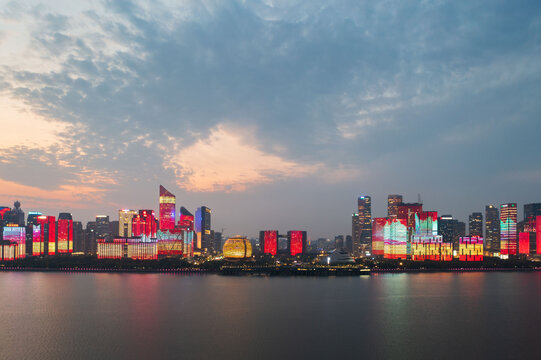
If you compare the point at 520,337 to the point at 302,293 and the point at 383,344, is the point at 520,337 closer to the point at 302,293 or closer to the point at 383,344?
the point at 383,344

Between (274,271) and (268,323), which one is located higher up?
(268,323)

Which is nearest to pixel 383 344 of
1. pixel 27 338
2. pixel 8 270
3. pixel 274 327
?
pixel 274 327

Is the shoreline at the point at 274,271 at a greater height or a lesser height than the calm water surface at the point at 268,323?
lesser

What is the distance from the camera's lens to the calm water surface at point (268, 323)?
5747 centimetres

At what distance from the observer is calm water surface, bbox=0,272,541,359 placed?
5747cm

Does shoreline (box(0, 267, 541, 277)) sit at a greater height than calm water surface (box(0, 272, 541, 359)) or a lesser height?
lesser

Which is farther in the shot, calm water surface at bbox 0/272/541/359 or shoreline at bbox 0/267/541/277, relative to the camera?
shoreline at bbox 0/267/541/277

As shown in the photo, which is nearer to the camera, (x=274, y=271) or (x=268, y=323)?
(x=268, y=323)

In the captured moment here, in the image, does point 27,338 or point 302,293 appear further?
point 302,293

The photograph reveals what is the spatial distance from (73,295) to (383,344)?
78.7 meters

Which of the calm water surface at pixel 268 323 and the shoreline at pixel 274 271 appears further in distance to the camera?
the shoreline at pixel 274 271

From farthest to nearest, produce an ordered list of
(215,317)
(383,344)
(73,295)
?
1. (73,295)
2. (215,317)
3. (383,344)

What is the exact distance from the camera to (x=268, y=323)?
73.2 metres

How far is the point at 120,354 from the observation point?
55781 millimetres
